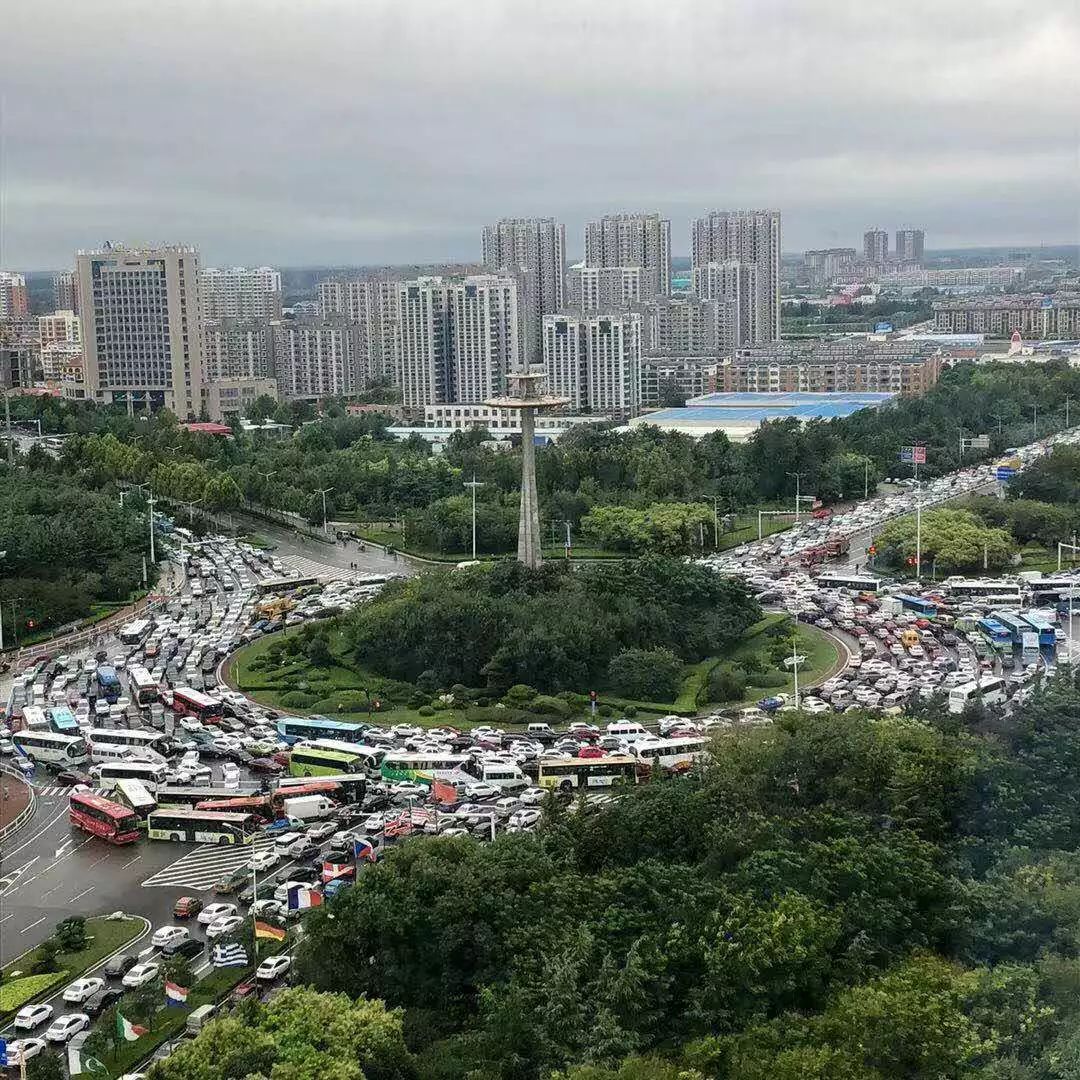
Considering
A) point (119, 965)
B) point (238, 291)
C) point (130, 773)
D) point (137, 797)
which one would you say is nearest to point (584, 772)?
point (137, 797)

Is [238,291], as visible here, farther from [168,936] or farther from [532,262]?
[168,936]

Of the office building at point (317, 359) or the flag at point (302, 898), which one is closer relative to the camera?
the flag at point (302, 898)

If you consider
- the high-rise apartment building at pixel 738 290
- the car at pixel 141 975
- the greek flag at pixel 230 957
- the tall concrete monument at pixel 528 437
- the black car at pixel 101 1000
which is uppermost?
the high-rise apartment building at pixel 738 290

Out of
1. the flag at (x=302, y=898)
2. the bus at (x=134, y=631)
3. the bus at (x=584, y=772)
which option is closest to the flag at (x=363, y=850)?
the flag at (x=302, y=898)

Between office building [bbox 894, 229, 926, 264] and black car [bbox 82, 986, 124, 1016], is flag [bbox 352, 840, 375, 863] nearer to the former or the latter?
black car [bbox 82, 986, 124, 1016]

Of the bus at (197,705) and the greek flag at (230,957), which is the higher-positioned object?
the bus at (197,705)

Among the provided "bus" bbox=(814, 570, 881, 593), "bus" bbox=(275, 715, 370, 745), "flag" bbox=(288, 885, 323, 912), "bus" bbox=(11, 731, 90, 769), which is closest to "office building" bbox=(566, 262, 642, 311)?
"bus" bbox=(814, 570, 881, 593)

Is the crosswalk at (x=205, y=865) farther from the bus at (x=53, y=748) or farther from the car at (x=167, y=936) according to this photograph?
the bus at (x=53, y=748)
